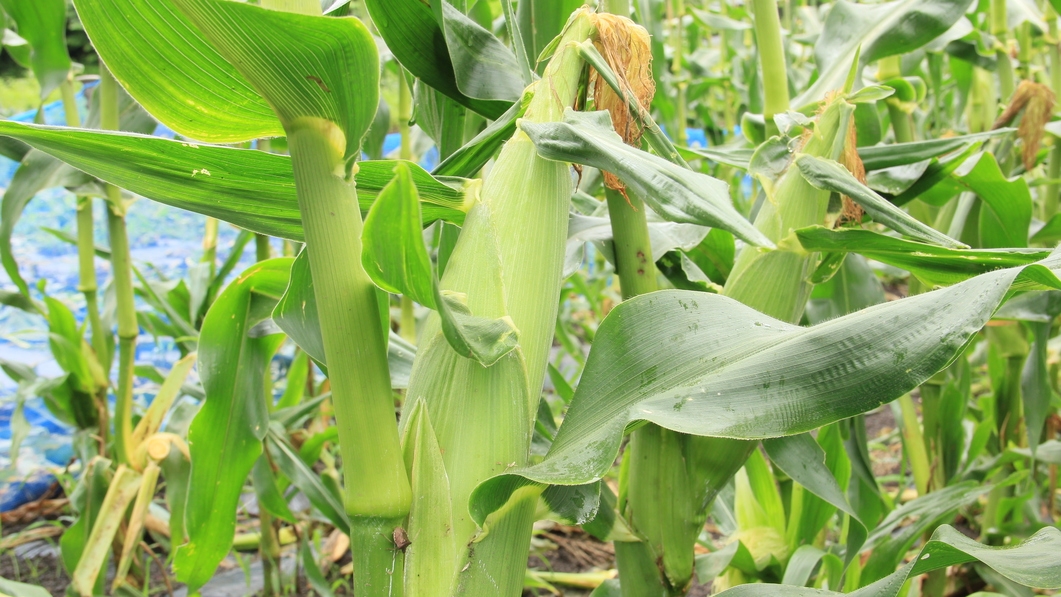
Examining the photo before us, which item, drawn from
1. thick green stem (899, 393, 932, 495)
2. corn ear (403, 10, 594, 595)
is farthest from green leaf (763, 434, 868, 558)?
thick green stem (899, 393, 932, 495)

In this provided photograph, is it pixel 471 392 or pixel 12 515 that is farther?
pixel 12 515

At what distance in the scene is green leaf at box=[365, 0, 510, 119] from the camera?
572mm

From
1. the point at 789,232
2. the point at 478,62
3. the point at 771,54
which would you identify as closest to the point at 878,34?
the point at 771,54

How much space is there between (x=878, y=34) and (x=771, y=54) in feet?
0.69

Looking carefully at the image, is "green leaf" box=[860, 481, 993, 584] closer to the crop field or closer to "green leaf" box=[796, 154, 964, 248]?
the crop field

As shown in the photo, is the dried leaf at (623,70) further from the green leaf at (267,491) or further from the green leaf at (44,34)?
the green leaf at (44,34)

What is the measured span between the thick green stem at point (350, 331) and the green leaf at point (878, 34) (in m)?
0.61

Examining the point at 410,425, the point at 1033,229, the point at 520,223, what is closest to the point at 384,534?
the point at 410,425

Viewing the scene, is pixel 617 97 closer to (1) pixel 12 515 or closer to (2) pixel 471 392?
(2) pixel 471 392

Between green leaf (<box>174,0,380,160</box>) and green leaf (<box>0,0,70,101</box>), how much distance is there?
94cm

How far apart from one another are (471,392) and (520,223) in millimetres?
112

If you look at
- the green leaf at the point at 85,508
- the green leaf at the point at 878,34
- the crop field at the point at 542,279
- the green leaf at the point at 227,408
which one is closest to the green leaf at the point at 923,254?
the crop field at the point at 542,279

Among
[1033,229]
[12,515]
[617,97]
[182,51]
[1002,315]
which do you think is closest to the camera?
[182,51]

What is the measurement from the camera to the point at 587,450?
426 millimetres
